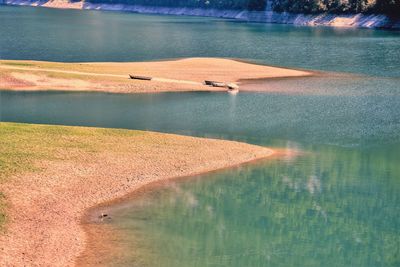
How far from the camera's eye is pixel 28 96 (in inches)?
2514

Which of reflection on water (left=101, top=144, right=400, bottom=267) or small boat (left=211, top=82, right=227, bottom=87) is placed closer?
reflection on water (left=101, top=144, right=400, bottom=267)

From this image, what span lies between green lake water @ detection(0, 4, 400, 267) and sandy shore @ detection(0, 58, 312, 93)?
3.72m

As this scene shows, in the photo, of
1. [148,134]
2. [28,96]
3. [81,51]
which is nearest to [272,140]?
[148,134]

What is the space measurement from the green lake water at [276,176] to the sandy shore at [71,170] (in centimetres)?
189

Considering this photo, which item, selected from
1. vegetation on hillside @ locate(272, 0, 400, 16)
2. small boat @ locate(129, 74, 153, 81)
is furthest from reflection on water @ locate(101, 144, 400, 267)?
vegetation on hillside @ locate(272, 0, 400, 16)

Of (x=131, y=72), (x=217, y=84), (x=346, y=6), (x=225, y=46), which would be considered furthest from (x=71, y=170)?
(x=346, y=6)

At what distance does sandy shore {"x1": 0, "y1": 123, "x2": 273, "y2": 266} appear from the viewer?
1086 inches

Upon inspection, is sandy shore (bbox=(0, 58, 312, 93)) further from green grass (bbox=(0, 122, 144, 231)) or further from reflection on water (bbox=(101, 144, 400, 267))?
reflection on water (bbox=(101, 144, 400, 267))

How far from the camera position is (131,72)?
266 feet

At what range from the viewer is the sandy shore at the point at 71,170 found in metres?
27.6

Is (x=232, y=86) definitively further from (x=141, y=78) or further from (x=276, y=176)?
(x=276, y=176)

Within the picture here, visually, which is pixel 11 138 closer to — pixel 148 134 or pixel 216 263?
pixel 148 134

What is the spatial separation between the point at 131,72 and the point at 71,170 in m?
45.5

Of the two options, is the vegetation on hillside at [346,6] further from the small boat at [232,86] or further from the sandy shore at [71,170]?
the sandy shore at [71,170]
